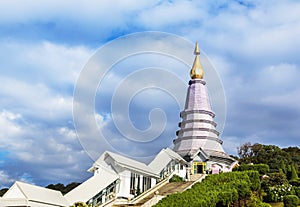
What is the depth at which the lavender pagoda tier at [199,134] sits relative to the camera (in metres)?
46.1

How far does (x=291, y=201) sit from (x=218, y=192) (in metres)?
6.39

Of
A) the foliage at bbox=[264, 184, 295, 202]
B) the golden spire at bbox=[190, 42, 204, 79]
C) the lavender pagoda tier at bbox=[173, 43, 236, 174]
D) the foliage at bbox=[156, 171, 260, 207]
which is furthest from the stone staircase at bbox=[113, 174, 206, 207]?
the golden spire at bbox=[190, 42, 204, 79]

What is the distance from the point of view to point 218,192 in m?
24.8

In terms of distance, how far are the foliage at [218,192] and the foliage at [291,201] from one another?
7.42ft

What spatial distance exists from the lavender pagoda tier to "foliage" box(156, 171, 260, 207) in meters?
13.1

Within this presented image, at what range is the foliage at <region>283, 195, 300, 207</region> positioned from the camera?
27750 millimetres

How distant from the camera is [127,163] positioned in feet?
116

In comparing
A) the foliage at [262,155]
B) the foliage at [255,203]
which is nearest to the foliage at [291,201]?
the foliage at [255,203]

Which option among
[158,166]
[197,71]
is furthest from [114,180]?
[197,71]

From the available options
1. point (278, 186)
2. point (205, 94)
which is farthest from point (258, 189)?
point (205, 94)

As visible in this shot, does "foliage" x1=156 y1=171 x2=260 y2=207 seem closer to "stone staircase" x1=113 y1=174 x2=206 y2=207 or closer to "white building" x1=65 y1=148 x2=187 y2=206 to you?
"stone staircase" x1=113 y1=174 x2=206 y2=207

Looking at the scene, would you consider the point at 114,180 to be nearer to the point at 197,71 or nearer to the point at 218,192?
the point at 218,192

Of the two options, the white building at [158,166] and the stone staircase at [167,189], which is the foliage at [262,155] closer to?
the white building at [158,166]

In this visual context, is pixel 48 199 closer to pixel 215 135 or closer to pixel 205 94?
pixel 215 135
